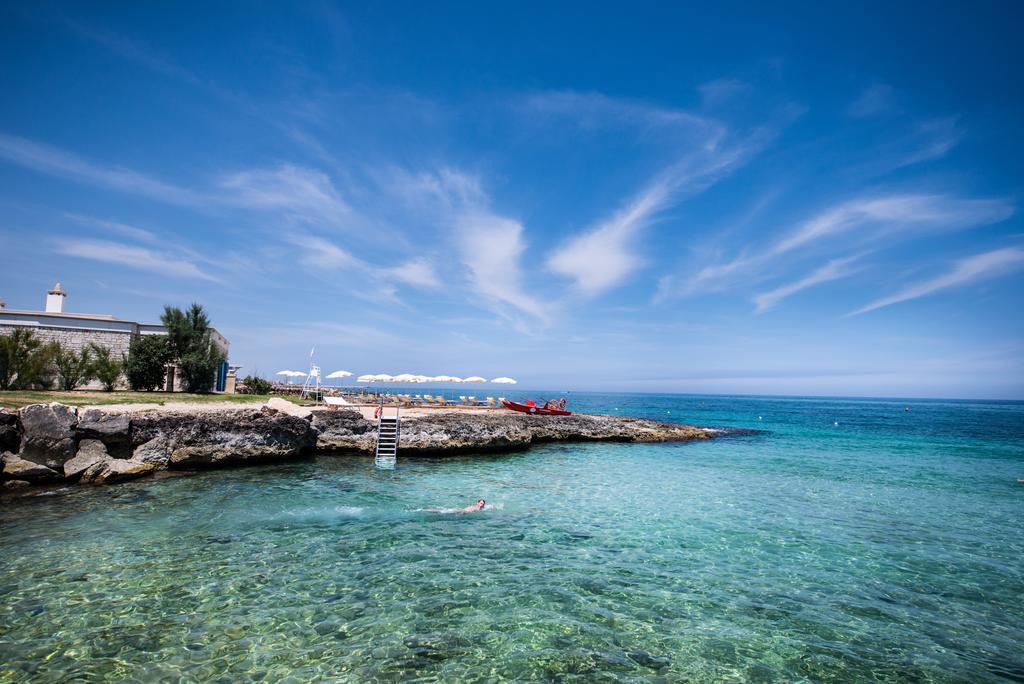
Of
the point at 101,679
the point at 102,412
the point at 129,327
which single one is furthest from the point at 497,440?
the point at 129,327

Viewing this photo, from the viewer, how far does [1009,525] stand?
43.3ft

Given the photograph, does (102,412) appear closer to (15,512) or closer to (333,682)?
(15,512)

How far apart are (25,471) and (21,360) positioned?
15.2m

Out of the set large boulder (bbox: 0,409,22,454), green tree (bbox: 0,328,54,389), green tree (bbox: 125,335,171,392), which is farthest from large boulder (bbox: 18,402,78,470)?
green tree (bbox: 125,335,171,392)

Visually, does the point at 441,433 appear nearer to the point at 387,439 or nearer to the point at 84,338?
the point at 387,439

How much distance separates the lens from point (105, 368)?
87.8ft

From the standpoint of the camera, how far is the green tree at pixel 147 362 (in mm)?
28203

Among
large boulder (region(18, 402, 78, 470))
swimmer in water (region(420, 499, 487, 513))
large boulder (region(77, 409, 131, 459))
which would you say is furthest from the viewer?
large boulder (region(77, 409, 131, 459))

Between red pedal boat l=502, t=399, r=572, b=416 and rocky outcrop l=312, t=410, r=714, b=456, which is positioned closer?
rocky outcrop l=312, t=410, r=714, b=456

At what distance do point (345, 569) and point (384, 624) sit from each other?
7.46ft

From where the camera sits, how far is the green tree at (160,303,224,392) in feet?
98.7

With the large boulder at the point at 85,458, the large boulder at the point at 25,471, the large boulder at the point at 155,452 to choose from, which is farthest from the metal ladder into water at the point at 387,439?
the large boulder at the point at 25,471

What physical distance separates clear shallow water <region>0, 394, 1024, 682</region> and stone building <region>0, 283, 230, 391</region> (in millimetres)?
20810

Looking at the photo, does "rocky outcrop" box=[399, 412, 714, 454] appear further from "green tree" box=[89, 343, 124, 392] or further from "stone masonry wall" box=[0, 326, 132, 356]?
"stone masonry wall" box=[0, 326, 132, 356]
